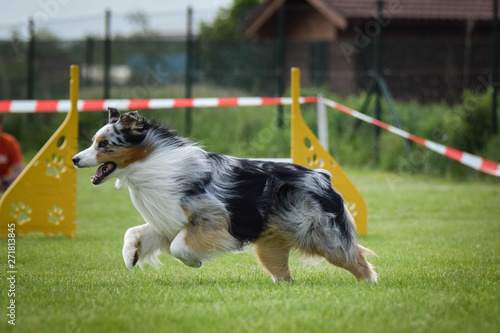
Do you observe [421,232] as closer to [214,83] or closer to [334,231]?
[334,231]

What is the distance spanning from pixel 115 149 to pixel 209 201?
0.75 metres

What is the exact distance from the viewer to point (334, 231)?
508cm

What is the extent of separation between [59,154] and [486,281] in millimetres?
4373

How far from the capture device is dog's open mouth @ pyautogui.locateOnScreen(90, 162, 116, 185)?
502 cm

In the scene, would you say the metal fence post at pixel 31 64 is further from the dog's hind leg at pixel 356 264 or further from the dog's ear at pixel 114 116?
the dog's hind leg at pixel 356 264

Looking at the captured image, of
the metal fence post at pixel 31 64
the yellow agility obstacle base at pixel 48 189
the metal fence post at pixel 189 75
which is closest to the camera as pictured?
the yellow agility obstacle base at pixel 48 189

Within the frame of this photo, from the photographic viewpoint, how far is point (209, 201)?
4.99m

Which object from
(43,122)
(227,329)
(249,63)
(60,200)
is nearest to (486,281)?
(227,329)

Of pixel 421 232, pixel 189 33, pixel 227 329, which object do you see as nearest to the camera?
pixel 227 329

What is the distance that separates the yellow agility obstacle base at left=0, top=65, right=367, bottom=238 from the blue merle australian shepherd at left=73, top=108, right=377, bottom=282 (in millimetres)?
2202

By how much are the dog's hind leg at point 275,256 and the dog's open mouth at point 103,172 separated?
1153 mm

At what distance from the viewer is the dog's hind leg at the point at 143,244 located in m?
5.14

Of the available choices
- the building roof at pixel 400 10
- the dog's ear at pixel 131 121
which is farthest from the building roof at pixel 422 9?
the dog's ear at pixel 131 121

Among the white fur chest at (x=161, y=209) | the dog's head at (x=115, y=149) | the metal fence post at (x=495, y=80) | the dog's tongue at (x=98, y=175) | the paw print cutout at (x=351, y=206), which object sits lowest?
the paw print cutout at (x=351, y=206)
